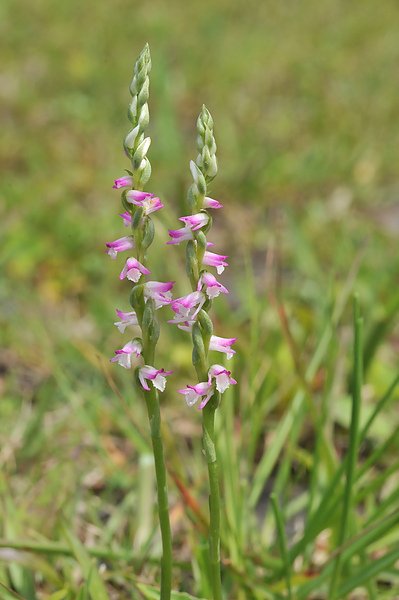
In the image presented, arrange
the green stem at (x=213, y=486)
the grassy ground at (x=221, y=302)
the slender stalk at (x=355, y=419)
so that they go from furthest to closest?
the grassy ground at (x=221, y=302) → the slender stalk at (x=355, y=419) → the green stem at (x=213, y=486)

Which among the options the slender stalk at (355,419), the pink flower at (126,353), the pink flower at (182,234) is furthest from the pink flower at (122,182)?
the slender stalk at (355,419)

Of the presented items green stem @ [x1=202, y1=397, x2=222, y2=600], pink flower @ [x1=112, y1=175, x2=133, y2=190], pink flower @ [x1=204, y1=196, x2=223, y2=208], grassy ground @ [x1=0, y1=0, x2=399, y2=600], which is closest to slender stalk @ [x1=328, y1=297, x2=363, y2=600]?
grassy ground @ [x1=0, y1=0, x2=399, y2=600]

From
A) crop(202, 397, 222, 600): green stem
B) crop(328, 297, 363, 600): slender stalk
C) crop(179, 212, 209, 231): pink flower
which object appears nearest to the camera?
crop(179, 212, 209, 231): pink flower

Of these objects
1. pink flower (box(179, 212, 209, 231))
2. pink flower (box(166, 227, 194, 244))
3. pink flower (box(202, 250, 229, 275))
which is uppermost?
pink flower (box(179, 212, 209, 231))

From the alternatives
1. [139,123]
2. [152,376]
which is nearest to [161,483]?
[152,376]

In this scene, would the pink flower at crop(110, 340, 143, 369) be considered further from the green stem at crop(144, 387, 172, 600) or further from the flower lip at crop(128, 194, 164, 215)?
the flower lip at crop(128, 194, 164, 215)

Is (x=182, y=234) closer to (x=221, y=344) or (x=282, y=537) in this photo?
(x=221, y=344)

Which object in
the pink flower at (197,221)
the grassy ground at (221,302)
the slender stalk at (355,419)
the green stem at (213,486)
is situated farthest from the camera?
the grassy ground at (221,302)

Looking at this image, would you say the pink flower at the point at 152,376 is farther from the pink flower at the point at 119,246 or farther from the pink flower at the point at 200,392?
the pink flower at the point at 119,246
